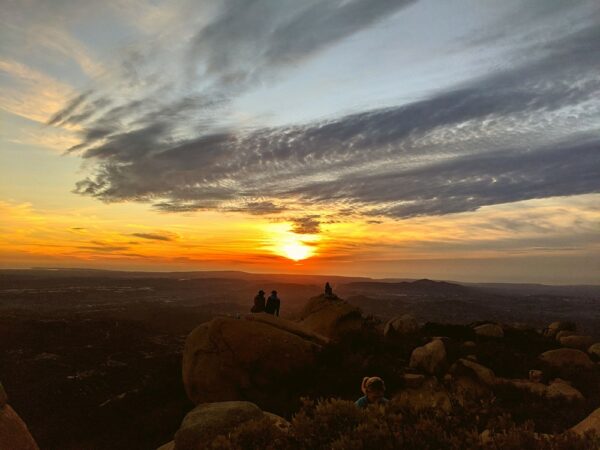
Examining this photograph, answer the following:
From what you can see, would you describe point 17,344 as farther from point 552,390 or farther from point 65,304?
point 65,304

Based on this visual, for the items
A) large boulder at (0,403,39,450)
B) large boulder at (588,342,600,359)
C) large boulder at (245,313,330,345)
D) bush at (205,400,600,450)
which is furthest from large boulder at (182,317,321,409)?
large boulder at (588,342,600,359)

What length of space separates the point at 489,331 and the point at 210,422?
1810 cm

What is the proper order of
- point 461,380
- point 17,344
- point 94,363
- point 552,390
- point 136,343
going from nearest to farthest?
point 552,390
point 461,380
point 94,363
point 17,344
point 136,343

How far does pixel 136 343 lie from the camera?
149 ft

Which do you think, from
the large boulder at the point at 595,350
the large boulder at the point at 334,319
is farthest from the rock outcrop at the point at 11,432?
the large boulder at the point at 595,350

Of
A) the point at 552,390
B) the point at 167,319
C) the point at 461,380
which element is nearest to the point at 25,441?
the point at 461,380

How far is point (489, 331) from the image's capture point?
22094mm

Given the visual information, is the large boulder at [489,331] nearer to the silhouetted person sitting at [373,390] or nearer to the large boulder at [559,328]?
the large boulder at [559,328]

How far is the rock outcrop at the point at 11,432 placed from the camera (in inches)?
358

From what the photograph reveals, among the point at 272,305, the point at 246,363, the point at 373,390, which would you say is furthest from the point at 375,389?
the point at 272,305

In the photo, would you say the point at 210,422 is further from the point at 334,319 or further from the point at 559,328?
the point at 559,328

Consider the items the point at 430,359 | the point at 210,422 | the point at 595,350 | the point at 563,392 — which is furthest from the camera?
the point at 595,350

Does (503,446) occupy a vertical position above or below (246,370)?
above

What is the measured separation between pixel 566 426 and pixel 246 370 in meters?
10.4
